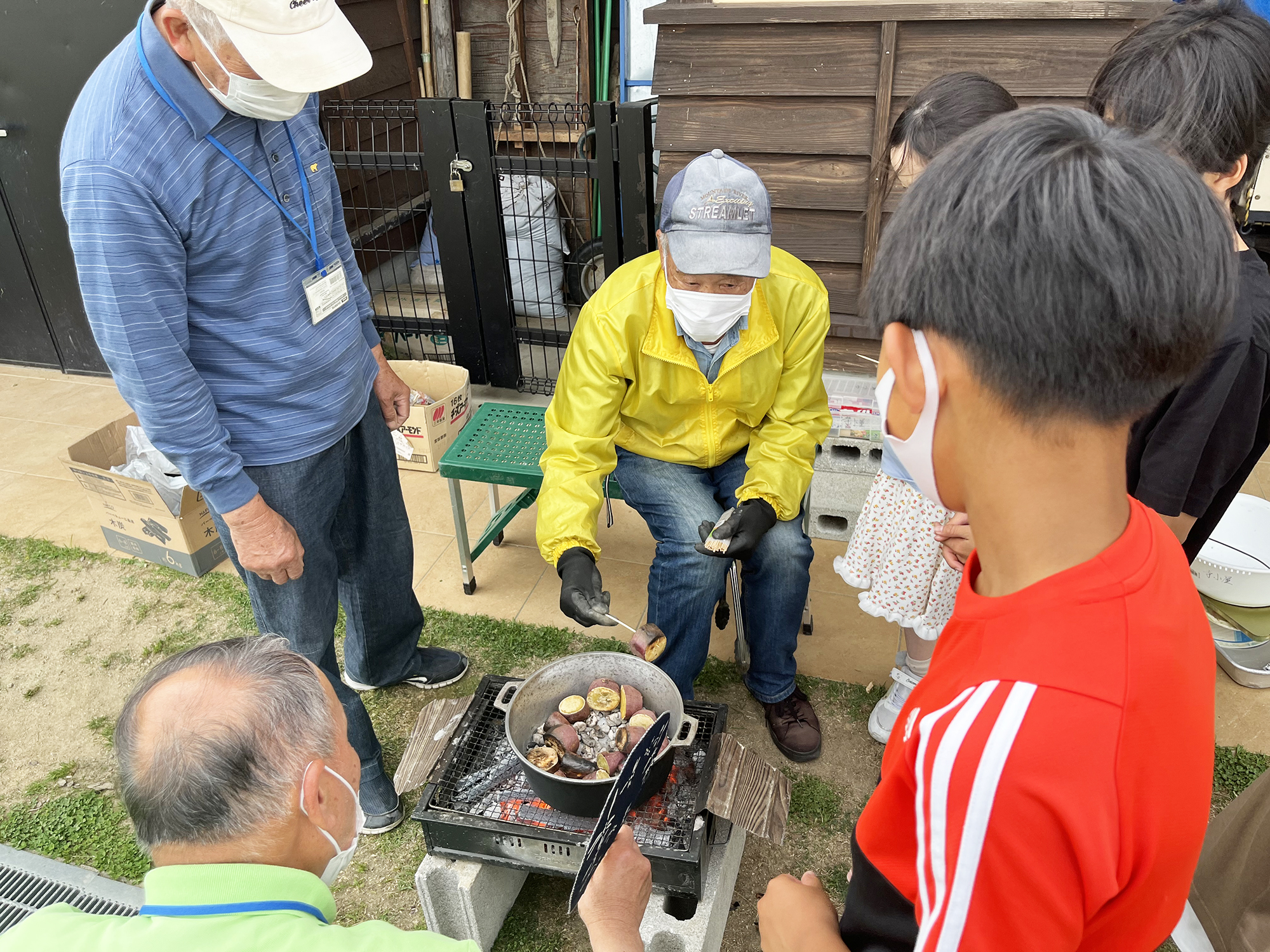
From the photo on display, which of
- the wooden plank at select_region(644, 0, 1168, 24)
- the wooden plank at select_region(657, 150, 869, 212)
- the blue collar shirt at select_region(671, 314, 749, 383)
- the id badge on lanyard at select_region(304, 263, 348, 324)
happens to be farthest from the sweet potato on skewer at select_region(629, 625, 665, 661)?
the wooden plank at select_region(644, 0, 1168, 24)

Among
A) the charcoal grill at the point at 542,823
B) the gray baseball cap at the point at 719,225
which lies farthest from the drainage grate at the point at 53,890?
the gray baseball cap at the point at 719,225

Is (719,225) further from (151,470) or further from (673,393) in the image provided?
(151,470)

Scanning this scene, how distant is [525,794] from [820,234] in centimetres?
238

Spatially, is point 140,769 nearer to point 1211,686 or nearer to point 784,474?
point 1211,686

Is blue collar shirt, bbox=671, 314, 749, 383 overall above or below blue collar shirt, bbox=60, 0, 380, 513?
below

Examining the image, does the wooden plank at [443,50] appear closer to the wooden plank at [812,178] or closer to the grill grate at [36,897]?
the wooden plank at [812,178]

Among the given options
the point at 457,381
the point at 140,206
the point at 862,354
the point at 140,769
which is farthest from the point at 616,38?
the point at 140,769

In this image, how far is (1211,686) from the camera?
0.86 meters

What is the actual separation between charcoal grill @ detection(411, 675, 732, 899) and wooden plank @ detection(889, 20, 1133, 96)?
7.79ft

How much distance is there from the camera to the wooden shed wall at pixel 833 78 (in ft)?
9.27

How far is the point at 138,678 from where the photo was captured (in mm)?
2852

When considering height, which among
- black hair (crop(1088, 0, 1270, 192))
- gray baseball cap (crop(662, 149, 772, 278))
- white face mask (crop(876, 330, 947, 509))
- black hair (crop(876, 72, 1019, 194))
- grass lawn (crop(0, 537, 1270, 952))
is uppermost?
black hair (crop(1088, 0, 1270, 192))

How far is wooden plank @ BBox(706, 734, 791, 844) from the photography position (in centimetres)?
184

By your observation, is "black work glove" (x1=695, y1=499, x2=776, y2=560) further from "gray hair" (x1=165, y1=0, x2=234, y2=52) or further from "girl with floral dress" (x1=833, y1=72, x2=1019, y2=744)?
"gray hair" (x1=165, y1=0, x2=234, y2=52)
